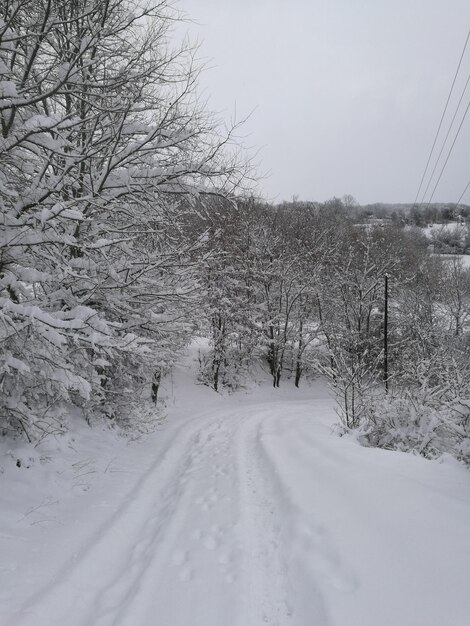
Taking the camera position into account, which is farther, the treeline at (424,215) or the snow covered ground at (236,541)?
the treeline at (424,215)

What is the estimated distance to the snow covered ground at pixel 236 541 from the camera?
9.53ft

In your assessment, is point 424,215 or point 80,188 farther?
point 424,215

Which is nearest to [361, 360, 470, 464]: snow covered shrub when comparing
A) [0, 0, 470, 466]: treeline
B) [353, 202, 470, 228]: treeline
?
[0, 0, 470, 466]: treeline

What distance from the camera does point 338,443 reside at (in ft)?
24.4

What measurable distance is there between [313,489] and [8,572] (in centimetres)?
377

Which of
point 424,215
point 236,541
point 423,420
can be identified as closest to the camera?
point 236,541

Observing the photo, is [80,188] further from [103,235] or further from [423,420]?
[423,420]

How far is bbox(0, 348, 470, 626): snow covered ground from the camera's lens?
2.91 m

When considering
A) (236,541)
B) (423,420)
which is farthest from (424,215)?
(236,541)

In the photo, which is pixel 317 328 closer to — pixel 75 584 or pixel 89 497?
pixel 89 497

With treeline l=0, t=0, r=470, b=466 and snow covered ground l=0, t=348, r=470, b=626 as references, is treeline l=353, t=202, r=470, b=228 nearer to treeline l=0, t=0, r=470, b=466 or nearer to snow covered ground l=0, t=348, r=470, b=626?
treeline l=0, t=0, r=470, b=466

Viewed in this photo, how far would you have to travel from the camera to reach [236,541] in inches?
163

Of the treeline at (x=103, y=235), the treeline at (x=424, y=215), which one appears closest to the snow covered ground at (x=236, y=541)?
the treeline at (x=103, y=235)

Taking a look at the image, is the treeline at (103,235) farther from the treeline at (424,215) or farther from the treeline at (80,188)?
the treeline at (424,215)
